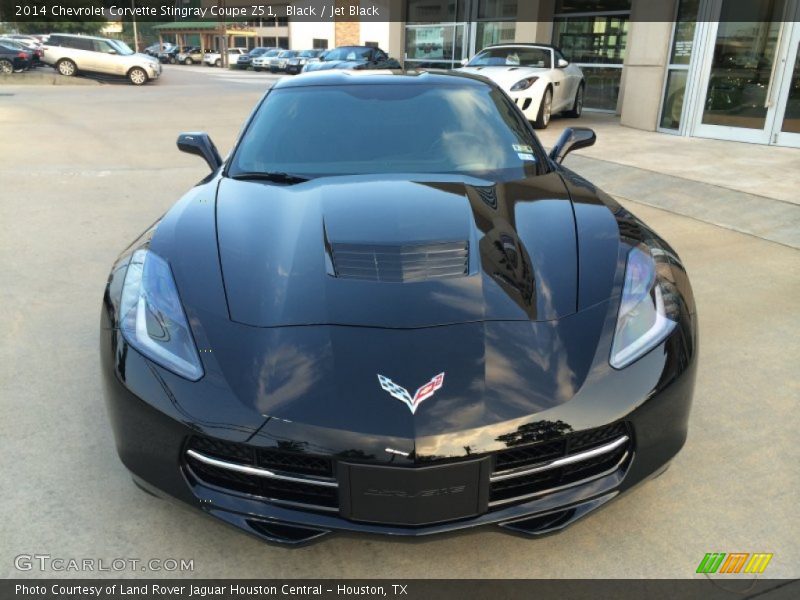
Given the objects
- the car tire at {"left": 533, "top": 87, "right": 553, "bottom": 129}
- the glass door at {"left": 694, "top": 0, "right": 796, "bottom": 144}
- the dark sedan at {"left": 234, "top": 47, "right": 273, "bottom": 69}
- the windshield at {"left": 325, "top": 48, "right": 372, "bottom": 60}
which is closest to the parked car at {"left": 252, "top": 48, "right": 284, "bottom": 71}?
the dark sedan at {"left": 234, "top": 47, "right": 273, "bottom": 69}

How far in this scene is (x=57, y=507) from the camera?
7.04 ft

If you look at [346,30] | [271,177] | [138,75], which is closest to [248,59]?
[346,30]

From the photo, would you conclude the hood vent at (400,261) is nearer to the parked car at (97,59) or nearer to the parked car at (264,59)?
the parked car at (97,59)

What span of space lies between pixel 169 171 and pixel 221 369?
6528 millimetres

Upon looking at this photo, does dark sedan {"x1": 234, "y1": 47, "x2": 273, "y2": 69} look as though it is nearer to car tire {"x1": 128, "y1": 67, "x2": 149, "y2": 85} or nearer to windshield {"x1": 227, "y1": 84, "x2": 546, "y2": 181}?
car tire {"x1": 128, "y1": 67, "x2": 149, "y2": 85}

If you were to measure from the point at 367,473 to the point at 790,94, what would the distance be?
10.1 m

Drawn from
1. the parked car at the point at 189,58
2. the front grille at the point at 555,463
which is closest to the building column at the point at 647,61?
the front grille at the point at 555,463

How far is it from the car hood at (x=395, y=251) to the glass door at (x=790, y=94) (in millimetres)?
8386

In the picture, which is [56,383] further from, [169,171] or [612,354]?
[169,171]

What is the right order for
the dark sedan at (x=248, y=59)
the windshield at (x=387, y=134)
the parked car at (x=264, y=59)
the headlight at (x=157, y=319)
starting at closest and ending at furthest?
the headlight at (x=157, y=319), the windshield at (x=387, y=134), the parked car at (x=264, y=59), the dark sedan at (x=248, y=59)

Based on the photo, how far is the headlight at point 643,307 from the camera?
186 centimetres

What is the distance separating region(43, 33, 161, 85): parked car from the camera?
23047mm

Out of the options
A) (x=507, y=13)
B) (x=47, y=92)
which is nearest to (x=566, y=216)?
(x=507, y=13)

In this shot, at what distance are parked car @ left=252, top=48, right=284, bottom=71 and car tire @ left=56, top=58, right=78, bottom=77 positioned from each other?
1605 cm
